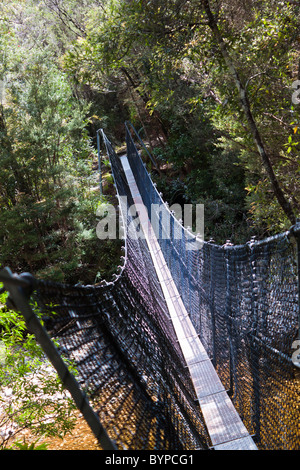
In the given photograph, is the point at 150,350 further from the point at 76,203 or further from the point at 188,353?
the point at 76,203

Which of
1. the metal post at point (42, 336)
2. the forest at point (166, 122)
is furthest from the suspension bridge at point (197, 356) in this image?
the forest at point (166, 122)

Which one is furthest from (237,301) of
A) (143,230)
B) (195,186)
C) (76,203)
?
(195,186)

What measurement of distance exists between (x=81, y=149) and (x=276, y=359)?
9266 mm

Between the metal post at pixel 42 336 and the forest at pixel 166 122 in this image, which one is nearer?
the metal post at pixel 42 336

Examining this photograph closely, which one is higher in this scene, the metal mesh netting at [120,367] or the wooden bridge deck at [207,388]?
Answer: the metal mesh netting at [120,367]

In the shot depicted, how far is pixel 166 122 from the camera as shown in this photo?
1098 cm

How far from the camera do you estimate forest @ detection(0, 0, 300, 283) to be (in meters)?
3.21

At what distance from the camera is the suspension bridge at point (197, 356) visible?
3.07 ft

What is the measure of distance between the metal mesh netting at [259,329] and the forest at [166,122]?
1254 mm

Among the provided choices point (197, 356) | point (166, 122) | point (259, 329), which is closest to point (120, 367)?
point (259, 329)

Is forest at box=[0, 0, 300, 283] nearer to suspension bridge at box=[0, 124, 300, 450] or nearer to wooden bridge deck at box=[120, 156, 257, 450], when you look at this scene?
wooden bridge deck at box=[120, 156, 257, 450]

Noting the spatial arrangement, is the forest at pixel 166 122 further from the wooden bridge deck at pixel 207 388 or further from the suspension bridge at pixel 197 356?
the suspension bridge at pixel 197 356

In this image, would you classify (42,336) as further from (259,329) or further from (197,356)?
(197,356)
